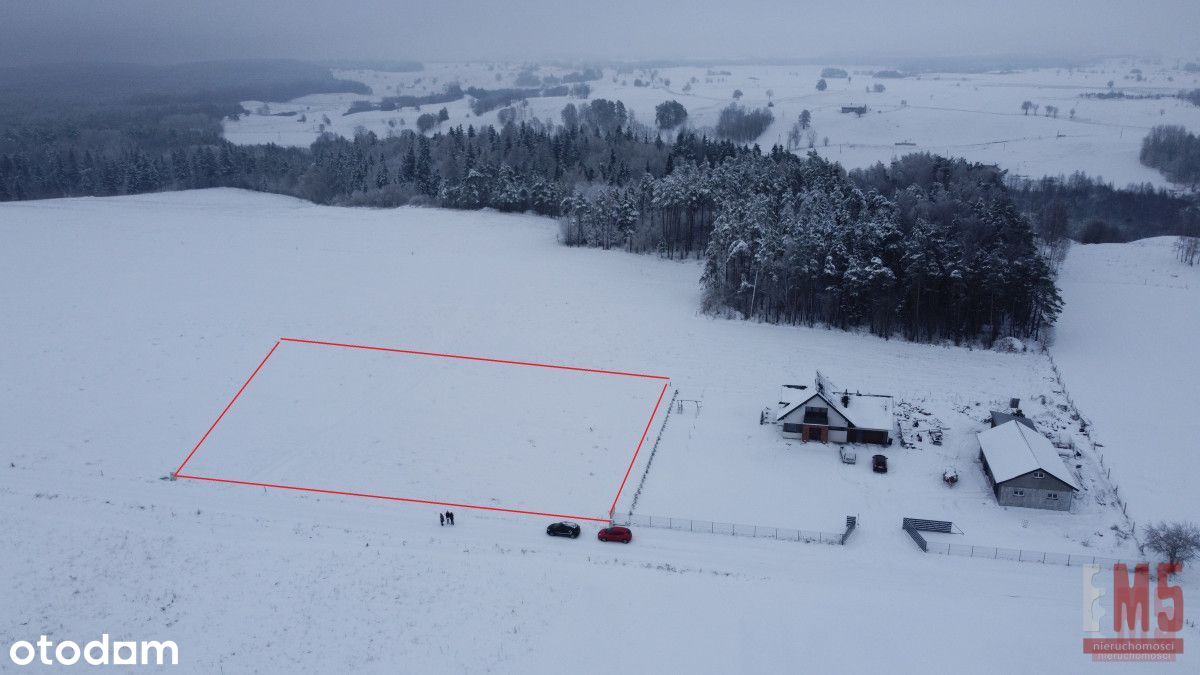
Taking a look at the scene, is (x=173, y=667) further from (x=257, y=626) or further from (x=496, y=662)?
(x=496, y=662)

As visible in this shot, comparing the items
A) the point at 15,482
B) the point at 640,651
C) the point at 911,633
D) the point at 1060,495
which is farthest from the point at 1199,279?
the point at 15,482

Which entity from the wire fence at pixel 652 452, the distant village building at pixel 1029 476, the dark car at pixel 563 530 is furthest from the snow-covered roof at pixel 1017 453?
the dark car at pixel 563 530

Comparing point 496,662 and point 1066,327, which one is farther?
point 1066,327

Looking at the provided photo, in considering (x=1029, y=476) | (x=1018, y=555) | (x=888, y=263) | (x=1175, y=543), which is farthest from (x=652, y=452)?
(x=888, y=263)

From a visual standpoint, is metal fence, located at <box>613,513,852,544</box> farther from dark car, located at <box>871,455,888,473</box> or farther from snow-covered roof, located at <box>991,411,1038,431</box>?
snow-covered roof, located at <box>991,411,1038,431</box>

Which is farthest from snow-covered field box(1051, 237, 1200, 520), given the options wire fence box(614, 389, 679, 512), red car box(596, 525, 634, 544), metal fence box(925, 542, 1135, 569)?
red car box(596, 525, 634, 544)
